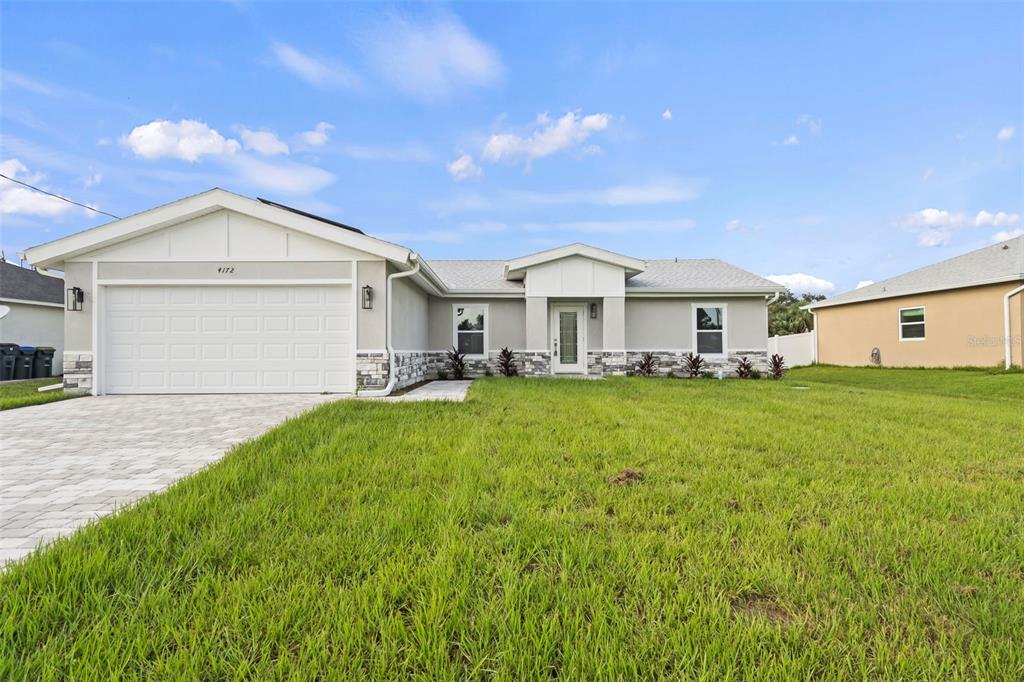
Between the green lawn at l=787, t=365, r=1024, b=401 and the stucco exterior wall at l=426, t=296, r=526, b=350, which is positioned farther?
the stucco exterior wall at l=426, t=296, r=526, b=350

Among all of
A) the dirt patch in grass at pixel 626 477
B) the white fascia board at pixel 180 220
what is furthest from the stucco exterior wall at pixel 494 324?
the dirt patch in grass at pixel 626 477

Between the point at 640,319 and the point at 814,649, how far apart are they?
12.2 meters

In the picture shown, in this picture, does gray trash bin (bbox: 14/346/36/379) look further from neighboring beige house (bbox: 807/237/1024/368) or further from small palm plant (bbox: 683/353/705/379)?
neighboring beige house (bbox: 807/237/1024/368)

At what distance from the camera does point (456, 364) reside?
12.9 m

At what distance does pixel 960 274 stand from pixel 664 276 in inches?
411

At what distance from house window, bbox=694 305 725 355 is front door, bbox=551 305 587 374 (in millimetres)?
3344

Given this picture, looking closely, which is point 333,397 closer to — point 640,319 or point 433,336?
point 433,336

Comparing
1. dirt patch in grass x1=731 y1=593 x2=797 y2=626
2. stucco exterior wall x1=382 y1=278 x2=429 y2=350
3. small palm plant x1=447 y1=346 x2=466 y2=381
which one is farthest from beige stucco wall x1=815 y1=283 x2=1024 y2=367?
dirt patch in grass x1=731 y1=593 x2=797 y2=626

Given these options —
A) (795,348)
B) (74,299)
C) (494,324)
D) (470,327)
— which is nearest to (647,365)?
(494,324)

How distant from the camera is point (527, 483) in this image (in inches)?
125

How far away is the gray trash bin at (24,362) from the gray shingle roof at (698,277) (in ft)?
58.1

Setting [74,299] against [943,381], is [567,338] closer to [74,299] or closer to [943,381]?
[943,381]

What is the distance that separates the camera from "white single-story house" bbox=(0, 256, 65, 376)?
1396cm

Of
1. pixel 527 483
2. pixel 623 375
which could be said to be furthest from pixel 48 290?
pixel 527 483
